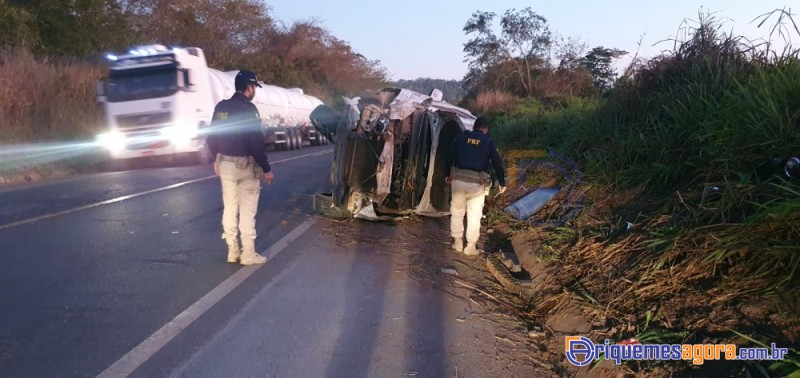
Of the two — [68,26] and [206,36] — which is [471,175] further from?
[206,36]

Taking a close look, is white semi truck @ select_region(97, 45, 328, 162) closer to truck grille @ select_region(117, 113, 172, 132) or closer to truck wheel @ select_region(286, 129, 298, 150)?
truck grille @ select_region(117, 113, 172, 132)

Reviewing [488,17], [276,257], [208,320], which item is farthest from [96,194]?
[488,17]

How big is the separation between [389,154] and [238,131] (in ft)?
8.56

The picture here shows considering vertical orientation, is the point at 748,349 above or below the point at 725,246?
below

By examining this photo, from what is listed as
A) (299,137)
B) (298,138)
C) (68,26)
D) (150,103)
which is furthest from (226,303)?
(299,137)

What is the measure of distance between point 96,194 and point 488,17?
27.7 meters

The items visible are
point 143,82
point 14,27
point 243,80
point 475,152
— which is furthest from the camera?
point 14,27

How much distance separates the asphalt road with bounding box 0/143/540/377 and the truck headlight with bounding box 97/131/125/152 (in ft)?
26.8

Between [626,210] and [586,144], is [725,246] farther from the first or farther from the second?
[586,144]

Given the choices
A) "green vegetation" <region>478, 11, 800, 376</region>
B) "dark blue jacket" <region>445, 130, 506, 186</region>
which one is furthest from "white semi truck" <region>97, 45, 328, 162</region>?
"green vegetation" <region>478, 11, 800, 376</region>

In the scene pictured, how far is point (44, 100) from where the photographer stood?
18.6 m

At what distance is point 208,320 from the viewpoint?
451 centimetres

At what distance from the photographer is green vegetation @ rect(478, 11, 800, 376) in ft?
12.4

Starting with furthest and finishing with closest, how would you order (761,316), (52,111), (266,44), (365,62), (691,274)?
(365,62) < (266,44) < (52,111) < (691,274) < (761,316)
